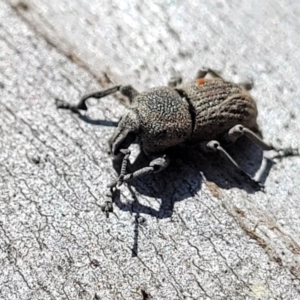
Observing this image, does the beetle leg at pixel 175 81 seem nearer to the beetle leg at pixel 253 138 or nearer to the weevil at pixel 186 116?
the weevil at pixel 186 116

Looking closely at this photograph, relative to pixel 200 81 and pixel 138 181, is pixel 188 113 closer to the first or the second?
pixel 200 81

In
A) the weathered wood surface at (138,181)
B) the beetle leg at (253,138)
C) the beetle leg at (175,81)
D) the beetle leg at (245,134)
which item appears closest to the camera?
the weathered wood surface at (138,181)

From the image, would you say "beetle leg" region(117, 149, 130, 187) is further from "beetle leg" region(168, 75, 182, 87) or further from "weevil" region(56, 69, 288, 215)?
"beetle leg" region(168, 75, 182, 87)

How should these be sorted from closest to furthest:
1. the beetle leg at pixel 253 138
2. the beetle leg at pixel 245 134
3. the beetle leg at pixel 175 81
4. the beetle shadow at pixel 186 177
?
the beetle shadow at pixel 186 177 → the beetle leg at pixel 253 138 → the beetle leg at pixel 245 134 → the beetle leg at pixel 175 81

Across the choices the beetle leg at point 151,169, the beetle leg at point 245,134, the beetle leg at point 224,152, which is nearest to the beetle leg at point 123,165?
the beetle leg at point 151,169

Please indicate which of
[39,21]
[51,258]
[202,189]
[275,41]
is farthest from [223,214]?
[39,21]

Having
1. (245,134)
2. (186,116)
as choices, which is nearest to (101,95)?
(186,116)
